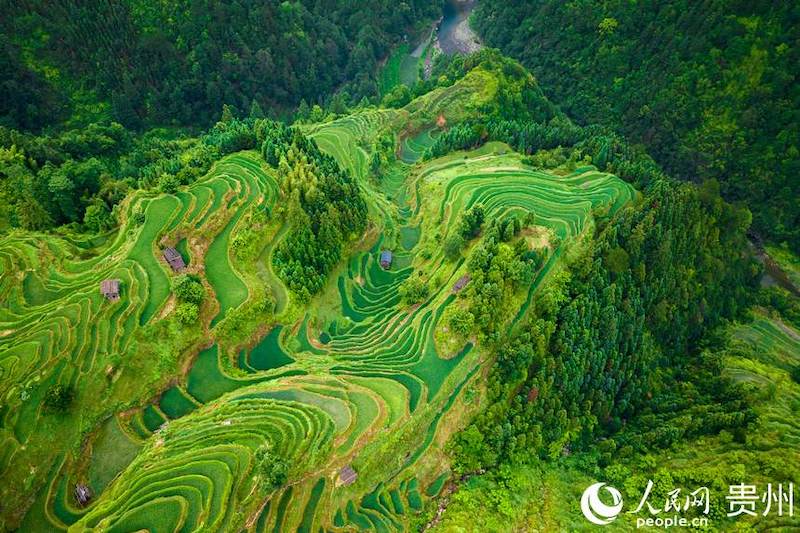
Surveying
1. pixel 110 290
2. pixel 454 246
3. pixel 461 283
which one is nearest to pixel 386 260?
pixel 454 246

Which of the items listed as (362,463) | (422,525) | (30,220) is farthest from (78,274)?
(422,525)

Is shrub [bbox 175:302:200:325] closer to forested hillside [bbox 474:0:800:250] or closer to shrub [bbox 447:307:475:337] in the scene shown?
shrub [bbox 447:307:475:337]

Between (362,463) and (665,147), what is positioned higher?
(665,147)

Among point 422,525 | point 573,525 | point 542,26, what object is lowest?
point 422,525

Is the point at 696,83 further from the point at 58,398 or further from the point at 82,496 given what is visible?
the point at 82,496

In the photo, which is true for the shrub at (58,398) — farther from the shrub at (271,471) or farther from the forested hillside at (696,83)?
the forested hillside at (696,83)

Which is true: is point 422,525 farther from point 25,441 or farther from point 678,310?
point 678,310

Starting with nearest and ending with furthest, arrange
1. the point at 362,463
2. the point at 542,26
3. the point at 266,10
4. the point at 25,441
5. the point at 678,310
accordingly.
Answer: the point at 25,441, the point at 362,463, the point at 678,310, the point at 266,10, the point at 542,26
